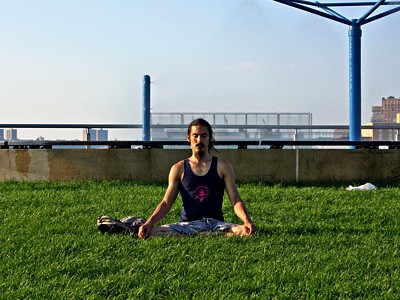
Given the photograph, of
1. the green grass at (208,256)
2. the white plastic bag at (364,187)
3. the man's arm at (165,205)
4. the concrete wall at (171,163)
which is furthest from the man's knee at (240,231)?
the concrete wall at (171,163)

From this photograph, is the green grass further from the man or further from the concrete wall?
the concrete wall

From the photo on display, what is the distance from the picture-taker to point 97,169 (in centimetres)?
1371

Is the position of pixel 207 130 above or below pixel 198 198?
above

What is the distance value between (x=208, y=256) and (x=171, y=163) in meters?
7.46

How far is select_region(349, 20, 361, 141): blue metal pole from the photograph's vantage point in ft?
62.1

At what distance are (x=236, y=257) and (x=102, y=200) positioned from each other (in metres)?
4.62


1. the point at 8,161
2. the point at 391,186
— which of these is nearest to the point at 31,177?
the point at 8,161

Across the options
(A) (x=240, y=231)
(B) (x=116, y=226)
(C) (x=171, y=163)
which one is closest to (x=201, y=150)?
(A) (x=240, y=231)

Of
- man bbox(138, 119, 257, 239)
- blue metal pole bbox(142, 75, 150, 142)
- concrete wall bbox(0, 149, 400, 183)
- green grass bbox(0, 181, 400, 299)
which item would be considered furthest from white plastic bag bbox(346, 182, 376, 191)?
blue metal pole bbox(142, 75, 150, 142)

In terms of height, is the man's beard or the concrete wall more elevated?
the man's beard

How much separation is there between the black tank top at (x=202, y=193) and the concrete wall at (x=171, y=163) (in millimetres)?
6144

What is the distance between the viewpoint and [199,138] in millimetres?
7301

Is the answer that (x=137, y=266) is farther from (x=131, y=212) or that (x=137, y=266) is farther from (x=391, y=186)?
(x=391, y=186)

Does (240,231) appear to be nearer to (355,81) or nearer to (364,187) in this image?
(364,187)
